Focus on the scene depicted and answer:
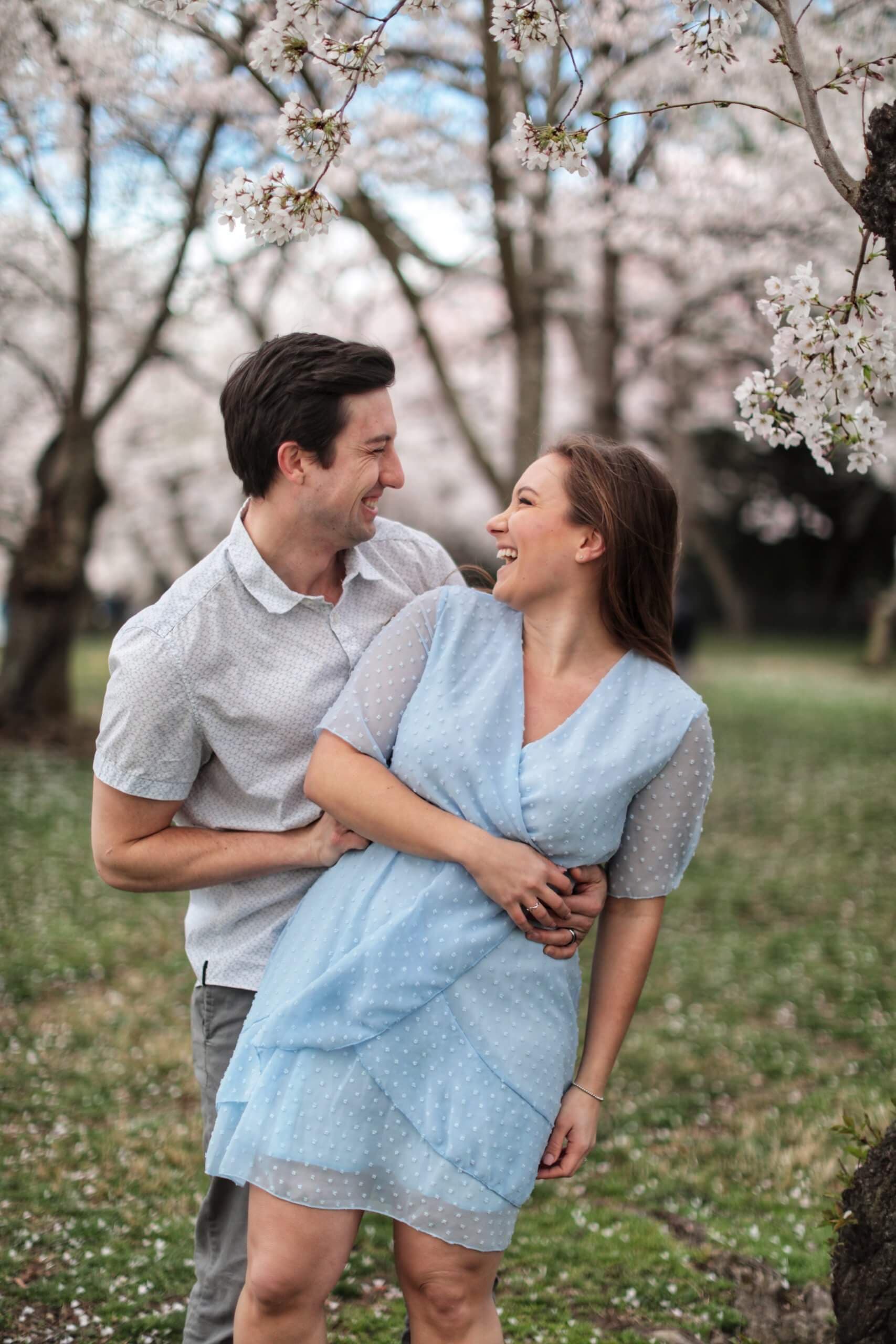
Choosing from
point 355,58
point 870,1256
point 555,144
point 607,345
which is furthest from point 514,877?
point 607,345

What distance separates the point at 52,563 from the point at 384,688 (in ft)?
32.3

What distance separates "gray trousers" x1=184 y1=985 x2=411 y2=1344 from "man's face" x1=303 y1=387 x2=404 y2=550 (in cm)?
94

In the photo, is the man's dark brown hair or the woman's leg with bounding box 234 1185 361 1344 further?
the man's dark brown hair

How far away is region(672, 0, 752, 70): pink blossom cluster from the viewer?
2.20 metres

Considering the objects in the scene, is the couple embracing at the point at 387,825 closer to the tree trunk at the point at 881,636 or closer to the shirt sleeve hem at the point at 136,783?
the shirt sleeve hem at the point at 136,783

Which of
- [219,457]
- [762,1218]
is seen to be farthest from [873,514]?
[762,1218]

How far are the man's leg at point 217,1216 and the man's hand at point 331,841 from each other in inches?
15.8

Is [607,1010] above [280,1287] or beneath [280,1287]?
above

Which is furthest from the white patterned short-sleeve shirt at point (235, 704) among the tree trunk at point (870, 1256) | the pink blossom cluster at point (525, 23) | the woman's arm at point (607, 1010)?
the tree trunk at point (870, 1256)

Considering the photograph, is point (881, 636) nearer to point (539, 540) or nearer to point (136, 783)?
point (539, 540)

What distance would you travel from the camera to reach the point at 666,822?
2156 millimetres

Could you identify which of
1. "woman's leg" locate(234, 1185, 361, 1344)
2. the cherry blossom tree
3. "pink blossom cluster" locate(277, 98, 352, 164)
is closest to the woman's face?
"pink blossom cluster" locate(277, 98, 352, 164)

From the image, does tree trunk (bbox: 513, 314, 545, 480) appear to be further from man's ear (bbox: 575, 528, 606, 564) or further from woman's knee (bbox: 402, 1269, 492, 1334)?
woman's knee (bbox: 402, 1269, 492, 1334)

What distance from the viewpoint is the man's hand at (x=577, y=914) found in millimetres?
2051
